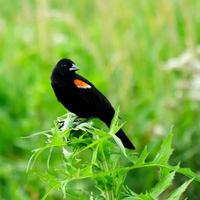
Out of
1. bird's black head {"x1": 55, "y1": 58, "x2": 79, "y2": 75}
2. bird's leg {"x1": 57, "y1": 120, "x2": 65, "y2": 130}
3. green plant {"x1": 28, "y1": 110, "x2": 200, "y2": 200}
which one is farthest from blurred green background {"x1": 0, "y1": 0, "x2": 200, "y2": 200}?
green plant {"x1": 28, "y1": 110, "x2": 200, "y2": 200}

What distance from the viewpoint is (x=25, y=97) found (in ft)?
25.3

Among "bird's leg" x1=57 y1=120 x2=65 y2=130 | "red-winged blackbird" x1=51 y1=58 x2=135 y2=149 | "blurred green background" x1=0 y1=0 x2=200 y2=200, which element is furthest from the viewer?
"blurred green background" x1=0 y1=0 x2=200 y2=200

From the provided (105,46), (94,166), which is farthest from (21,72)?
(94,166)

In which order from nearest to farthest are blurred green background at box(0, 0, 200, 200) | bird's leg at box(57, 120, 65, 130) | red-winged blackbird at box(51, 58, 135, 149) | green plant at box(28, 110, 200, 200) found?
green plant at box(28, 110, 200, 200) < bird's leg at box(57, 120, 65, 130) < red-winged blackbird at box(51, 58, 135, 149) < blurred green background at box(0, 0, 200, 200)

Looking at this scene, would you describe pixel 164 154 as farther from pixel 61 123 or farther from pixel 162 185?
pixel 61 123

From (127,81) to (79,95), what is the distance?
3.97m

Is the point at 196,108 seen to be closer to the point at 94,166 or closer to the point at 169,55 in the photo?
the point at 169,55

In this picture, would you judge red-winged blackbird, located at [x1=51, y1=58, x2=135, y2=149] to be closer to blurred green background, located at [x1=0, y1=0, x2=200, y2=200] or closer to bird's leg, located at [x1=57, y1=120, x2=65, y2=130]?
bird's leg, located at [x1=57, y1=120, x2=65, y2=130]

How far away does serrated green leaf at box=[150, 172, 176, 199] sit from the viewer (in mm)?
2230

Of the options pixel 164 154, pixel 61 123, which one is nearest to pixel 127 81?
pixel 61 123

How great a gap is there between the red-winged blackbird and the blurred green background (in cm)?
301

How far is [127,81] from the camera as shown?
7.02 m

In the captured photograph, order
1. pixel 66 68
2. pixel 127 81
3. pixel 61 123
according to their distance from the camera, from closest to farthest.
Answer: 1. pixel 61 123
2. pixel 66 68
3. pixel 127 81

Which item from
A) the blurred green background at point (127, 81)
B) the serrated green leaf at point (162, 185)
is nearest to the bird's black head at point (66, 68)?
the serrated green leaf at point (162, 185)
